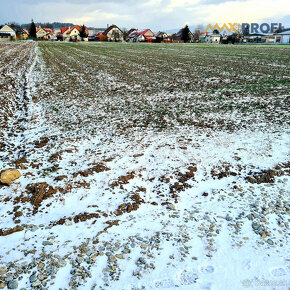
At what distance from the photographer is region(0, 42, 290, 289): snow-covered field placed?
3.93 m

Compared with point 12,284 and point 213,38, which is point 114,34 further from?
point 12,284

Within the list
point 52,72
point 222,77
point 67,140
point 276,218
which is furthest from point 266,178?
point 52,72

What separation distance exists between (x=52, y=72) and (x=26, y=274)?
19511 millimetres

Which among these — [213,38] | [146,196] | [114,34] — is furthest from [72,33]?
[146,196]

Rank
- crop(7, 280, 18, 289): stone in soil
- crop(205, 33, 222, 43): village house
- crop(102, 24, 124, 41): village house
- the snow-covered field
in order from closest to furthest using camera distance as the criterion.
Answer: crop(7, 280, 18, 289): stone in soil, the snow-covered field, crop(102, 24, 124, 41): village house, crop(205, 33, 222, 43): village house

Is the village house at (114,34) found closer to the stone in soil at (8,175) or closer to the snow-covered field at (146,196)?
the snow-covered field at (146,196)

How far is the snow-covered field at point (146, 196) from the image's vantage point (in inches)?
155

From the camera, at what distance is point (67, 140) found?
26.4 ft

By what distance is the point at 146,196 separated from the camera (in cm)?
569

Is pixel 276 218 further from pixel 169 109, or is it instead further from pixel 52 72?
pixel 52 72

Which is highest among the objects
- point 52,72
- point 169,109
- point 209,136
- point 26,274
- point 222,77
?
point 52,72

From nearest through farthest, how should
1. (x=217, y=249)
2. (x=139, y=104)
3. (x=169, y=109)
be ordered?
(x=217, y=249)
(x=169, y=109)
(x=139, y=104)

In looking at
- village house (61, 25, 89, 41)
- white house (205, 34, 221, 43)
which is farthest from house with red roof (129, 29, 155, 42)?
white house (205, 34, 221, 43)
